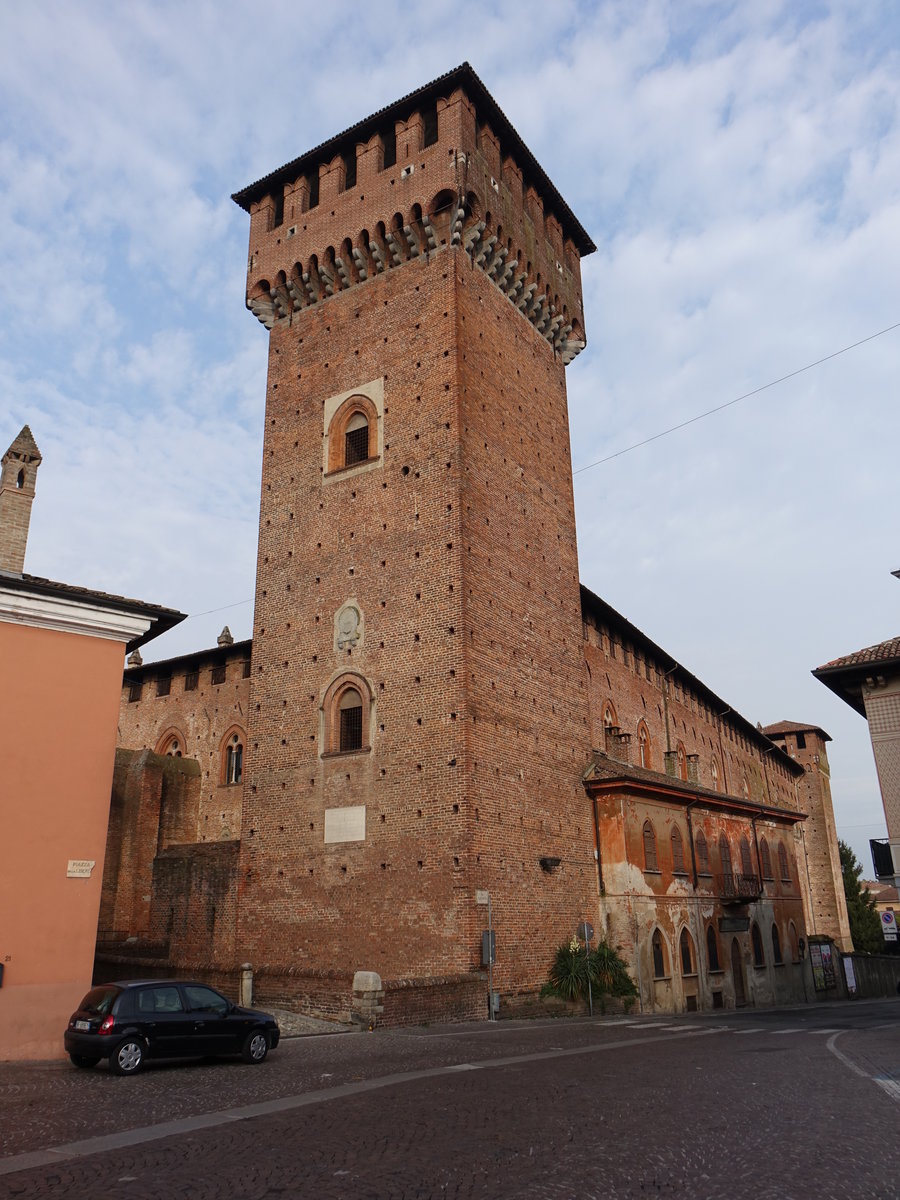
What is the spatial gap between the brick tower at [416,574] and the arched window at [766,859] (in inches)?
467

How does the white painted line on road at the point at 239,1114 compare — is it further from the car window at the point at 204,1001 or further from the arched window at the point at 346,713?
the arched window at the point at 346,713

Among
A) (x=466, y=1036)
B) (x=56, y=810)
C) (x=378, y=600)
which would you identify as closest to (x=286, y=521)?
(x=378, y=600)

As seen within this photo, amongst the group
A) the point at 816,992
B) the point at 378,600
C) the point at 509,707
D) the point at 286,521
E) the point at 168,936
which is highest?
the point at 286,521

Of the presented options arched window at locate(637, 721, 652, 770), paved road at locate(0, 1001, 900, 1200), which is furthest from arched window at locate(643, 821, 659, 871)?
paved road at locate(0, 1001, 900, 1200)

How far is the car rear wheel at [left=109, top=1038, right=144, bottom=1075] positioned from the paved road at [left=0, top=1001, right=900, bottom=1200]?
11.7 inches

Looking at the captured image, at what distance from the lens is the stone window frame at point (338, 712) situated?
822 inches

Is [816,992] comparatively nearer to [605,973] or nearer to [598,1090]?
[605,973]

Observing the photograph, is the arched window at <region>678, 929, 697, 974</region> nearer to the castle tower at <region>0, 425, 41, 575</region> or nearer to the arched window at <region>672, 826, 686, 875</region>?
the arched window at <region>672, 826, 686, 875</region>

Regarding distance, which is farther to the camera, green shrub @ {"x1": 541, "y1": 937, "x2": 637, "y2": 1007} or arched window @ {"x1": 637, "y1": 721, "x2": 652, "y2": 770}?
arched window @ {"x1": 637, "y1": 721, "x2": 652, "y2": 770}

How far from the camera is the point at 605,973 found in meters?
20.8

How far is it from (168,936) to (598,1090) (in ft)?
50.3

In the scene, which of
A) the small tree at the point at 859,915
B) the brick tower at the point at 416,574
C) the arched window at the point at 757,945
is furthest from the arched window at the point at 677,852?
the small tree at the point at 859,915

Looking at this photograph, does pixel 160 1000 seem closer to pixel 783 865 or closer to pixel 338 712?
pixel 338 712

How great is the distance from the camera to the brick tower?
19.4 m
